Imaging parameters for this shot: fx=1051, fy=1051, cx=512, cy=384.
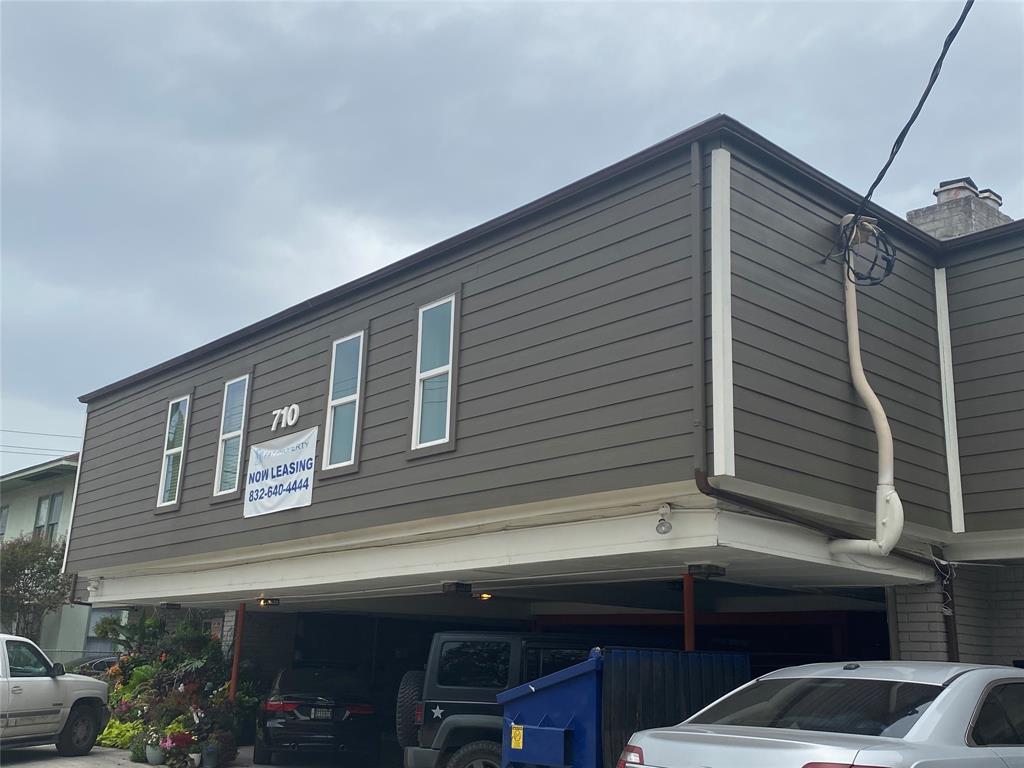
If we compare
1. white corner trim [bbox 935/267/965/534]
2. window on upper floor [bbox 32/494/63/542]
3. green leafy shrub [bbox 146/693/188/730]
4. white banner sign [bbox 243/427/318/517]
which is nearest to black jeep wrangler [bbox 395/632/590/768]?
white banner sign [bbox 243/427/318/517]

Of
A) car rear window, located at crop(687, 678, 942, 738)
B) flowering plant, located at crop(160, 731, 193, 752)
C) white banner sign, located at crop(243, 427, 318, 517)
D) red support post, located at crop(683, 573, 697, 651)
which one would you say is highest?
white banner sign, located at crop(243, 427, 318, 517)

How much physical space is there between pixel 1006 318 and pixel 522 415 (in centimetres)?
486

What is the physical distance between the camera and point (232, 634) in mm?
17250

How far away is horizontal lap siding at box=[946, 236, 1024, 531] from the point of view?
10000 mm

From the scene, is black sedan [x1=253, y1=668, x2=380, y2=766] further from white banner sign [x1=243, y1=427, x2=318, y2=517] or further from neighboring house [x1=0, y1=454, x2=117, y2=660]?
neighboring house [x1=0, y1=454, x2=117, y2=660]

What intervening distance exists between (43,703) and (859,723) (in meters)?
11.6

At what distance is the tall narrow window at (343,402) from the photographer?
1223 cm

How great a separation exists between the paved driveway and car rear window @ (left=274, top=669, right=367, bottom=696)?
952 mm

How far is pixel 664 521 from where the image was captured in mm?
8430

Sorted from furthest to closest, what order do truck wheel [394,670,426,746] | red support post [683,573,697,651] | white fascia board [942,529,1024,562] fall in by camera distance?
1. truck wheel [394,670,426,746]
2. white fascia board [942,529,1024,562]
3. red support post [683,573,697,651]

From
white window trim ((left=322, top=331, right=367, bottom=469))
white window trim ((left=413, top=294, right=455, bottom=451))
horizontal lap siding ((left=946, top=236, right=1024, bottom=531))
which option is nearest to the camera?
horizontal lap siding ((left=946, top=236, right=1024, bottom=531))

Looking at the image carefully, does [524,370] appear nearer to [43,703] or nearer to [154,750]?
[154,750]

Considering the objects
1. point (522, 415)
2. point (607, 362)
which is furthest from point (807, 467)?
point (522, 415)

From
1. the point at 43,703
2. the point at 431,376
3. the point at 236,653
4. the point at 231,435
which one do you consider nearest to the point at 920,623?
the point at 431,376
